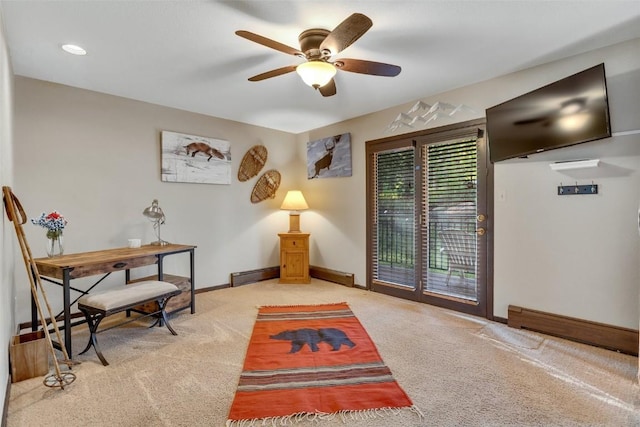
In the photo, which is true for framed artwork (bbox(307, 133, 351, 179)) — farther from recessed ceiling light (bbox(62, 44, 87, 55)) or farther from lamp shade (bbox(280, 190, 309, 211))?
recessed ceiling light (bbox(62, 44, 87, 55))

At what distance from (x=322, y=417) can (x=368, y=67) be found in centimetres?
233

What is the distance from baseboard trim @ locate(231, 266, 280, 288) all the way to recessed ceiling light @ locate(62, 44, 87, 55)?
3100mm

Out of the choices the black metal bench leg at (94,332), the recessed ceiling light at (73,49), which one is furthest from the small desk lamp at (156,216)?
the recessed ceiling light at (73,49)

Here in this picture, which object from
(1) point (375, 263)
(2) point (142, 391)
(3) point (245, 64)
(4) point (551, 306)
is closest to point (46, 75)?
(3) point (245, 64)

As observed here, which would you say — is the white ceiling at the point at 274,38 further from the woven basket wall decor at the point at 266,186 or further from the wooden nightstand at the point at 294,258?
the wooden nightstand at the point at 294,258

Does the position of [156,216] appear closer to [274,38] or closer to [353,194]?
[274,38]

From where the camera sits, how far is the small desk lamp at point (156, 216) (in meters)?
3.54

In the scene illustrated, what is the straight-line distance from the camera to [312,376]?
221cm

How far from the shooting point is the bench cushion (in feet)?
8.04

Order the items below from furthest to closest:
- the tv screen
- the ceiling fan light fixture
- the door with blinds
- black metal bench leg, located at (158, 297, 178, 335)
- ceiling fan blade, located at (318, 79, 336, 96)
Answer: the door with blinds → black metal bench leg, located at (158, 297, 178, 335) → ceiling fan blade, located at (318, 79, 336, 96) → the tv screen → the ceiling fan light fixture

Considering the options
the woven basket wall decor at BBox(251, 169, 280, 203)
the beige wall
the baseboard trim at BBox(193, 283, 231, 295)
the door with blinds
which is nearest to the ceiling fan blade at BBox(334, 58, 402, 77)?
the beige wall

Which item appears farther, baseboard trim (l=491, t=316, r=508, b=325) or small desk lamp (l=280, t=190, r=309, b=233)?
small desk lamp (l=280, t=190, r=309, b=233)

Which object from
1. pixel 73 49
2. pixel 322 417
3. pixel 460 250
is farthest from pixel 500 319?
pixel 73 49

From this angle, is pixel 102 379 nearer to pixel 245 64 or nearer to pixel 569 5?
pixel 245 64
